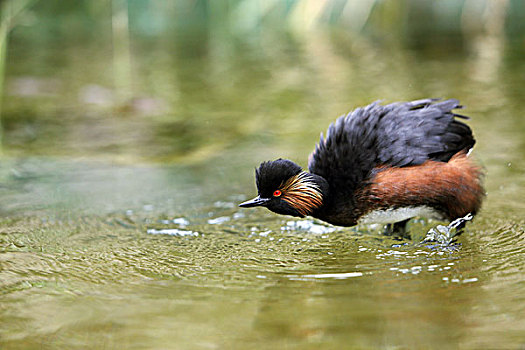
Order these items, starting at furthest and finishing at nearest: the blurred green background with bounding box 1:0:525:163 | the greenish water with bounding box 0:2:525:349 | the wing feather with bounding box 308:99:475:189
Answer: the blurred green background with bounding box 1:0:525:163, the wing feather with bounding box 308:99:475:189, the greenish water with bounding box 0:2:525:349

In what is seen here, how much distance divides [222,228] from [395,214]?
1.17 m

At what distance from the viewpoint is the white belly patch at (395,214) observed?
4.58 metres

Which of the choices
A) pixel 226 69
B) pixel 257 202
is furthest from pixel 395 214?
pixel 226 69

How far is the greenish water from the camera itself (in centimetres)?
323

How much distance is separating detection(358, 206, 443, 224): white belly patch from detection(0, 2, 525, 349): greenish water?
138 mm

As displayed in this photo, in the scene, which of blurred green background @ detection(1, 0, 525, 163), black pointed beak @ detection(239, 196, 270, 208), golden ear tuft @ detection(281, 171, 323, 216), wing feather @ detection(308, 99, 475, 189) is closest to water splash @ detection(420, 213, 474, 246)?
wing feather @ detection(308, 99, 475, 189)

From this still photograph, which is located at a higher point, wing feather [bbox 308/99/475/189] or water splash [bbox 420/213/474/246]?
Result: wing feather [bbox 308/99/475/189]

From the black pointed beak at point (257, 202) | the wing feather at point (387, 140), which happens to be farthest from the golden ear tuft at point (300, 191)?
the wing feather at point (387, 140)

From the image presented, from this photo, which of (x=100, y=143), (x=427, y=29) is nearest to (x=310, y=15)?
(x=427, y=29)

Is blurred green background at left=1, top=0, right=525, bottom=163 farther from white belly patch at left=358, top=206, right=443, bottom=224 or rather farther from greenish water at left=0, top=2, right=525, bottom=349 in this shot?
white belly patch at left=358, top=206, right=443, bottom=224

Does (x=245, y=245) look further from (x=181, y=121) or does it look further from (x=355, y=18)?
(x=355, y=18)

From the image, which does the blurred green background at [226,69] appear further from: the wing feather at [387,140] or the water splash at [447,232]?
the water splash at [447,232]

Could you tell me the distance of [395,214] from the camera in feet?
15.1

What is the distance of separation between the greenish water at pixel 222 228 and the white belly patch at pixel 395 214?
5.4 inches
